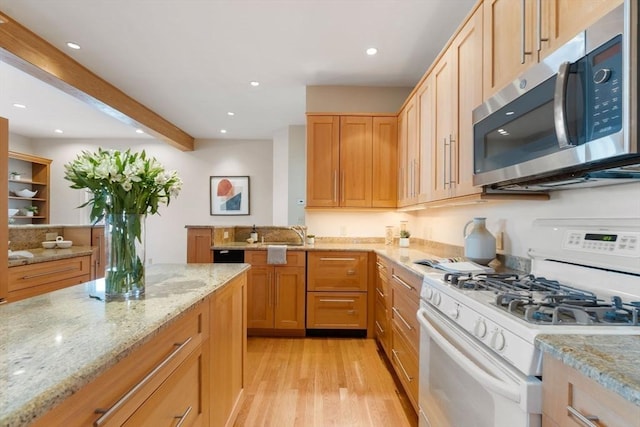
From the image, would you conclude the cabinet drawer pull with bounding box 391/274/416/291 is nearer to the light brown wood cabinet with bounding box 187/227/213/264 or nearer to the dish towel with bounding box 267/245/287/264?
the dish towel with bounding box 267/245/287/264

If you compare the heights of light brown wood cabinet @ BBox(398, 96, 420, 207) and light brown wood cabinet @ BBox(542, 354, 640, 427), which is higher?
light brown wood cabinet @ BBox(398, 96, 420, 207)

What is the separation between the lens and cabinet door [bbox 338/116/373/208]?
3547mm

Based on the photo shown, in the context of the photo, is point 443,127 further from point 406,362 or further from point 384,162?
point 406,362

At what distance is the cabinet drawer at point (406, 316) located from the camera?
1846mm

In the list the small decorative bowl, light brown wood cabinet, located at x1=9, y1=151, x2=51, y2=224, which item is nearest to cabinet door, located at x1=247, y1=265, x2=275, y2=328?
light brown wood cabinet, located at x1=9, y1=151, x2=51, y2=224

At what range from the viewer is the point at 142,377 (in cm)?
88

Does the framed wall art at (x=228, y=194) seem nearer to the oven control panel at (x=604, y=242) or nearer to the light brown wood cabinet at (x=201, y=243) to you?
the light brown wood cabinet at (x=201, y=243)

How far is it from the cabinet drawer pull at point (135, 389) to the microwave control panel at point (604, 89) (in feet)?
4.78

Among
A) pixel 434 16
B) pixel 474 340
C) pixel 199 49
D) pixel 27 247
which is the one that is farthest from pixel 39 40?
pixel 474 340

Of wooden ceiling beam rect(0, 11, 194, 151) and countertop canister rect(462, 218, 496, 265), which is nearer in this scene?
countertop canister rect(462, 218, 496, 265)

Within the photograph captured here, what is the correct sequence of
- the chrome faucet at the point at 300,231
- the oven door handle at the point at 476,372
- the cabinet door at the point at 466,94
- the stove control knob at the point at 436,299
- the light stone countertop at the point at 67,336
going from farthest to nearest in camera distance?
the chrome faucet at the point at 300,231, the cabinet door at the point at 466,94, the stove control knob at the point at 436,299, the oven door handle at the point at 476,372, the light stone countertop at the point at 67,336

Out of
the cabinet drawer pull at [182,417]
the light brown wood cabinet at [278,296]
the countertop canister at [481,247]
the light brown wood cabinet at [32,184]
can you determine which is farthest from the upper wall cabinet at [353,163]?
the light brown wood cabinet at [32,184]

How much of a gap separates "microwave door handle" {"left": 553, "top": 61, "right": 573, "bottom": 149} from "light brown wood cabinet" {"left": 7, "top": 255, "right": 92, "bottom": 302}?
354cm

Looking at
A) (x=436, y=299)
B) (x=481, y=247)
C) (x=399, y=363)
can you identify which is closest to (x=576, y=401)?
(x=436, y=299)
